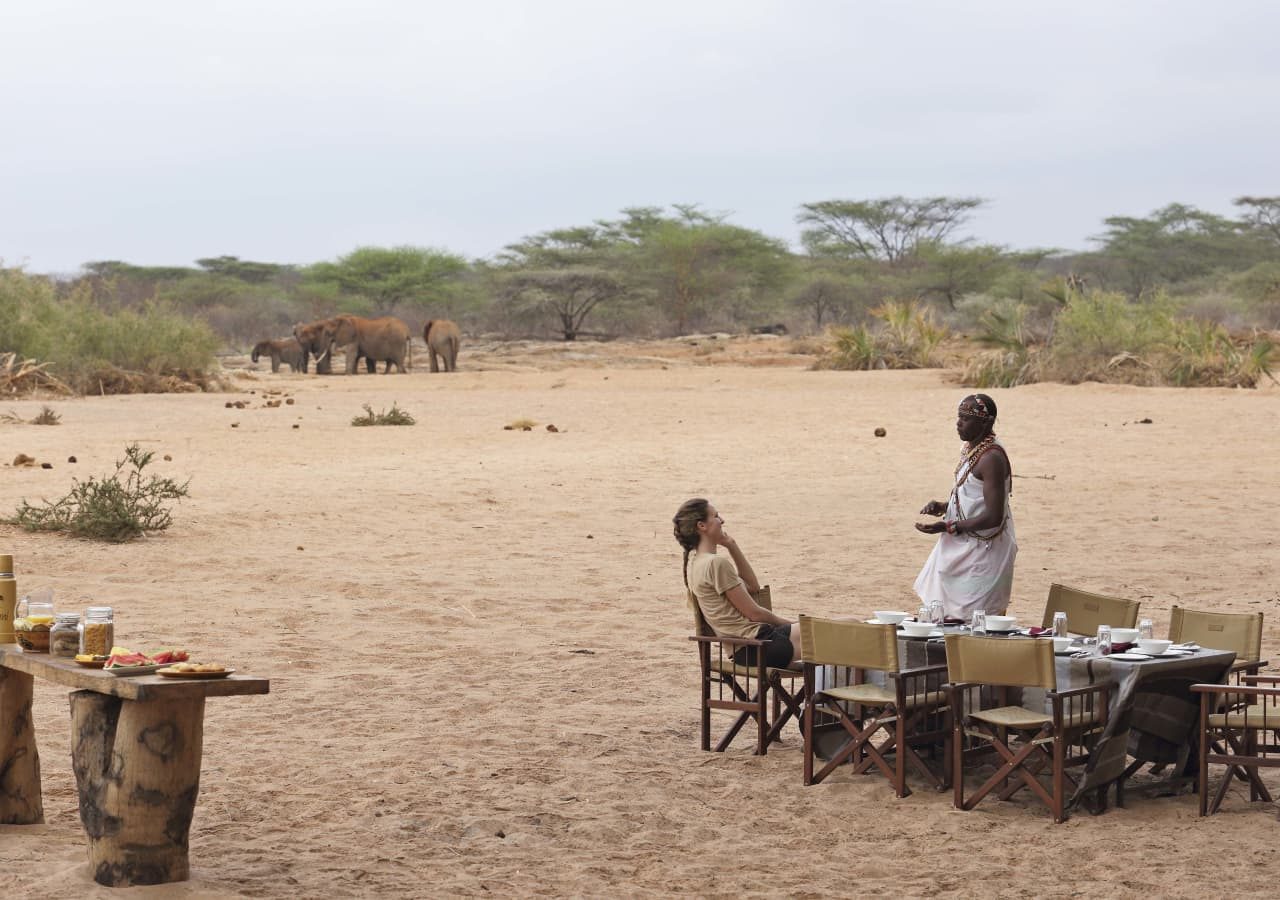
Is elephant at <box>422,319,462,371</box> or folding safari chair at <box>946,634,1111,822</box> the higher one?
elephant at <box>422,319,462,371</box>

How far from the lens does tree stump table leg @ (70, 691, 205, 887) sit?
499 centimetres

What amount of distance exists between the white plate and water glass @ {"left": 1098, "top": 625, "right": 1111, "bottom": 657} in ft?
11.2

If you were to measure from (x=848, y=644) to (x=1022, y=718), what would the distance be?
704mm

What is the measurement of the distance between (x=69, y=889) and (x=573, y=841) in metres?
1.71

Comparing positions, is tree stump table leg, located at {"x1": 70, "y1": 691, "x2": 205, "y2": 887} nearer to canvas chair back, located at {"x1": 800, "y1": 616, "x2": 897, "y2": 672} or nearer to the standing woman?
canvas chair back, located at {"x1": 800, "y1": 616, "x2": 897, "y2": 672}

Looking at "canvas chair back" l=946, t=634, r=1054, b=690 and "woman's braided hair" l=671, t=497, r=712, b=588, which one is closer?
"canvas chair back" l=946, t=634, r=1054, b=690

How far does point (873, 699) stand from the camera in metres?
6.48

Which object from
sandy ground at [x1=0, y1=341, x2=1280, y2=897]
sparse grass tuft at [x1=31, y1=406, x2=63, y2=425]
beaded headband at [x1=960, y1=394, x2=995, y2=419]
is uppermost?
beaded headband at [x1=960, y1=394, x2=995, y2=419]

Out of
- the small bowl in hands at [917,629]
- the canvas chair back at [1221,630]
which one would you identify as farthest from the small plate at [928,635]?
the canvas chair back at [1221,630]

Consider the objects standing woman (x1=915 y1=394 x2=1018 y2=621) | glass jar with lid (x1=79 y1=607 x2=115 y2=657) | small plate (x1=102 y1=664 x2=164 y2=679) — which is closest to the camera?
small plate (x1=102 y1=664 x2=164 y2=679)

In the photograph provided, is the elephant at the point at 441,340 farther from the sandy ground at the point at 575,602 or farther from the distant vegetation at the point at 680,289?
the sandy ground at the point at 575,602

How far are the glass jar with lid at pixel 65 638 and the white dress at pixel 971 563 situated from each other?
3607 millimetres

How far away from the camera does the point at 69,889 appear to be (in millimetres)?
5027

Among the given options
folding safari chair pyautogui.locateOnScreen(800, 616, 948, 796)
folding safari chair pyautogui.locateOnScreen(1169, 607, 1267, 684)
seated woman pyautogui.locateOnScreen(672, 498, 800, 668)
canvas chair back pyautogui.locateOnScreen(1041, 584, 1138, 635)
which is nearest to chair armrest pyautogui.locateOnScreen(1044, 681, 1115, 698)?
folding safari chair pyautogui.locateOnScreen(800, 616, 948, 796)
